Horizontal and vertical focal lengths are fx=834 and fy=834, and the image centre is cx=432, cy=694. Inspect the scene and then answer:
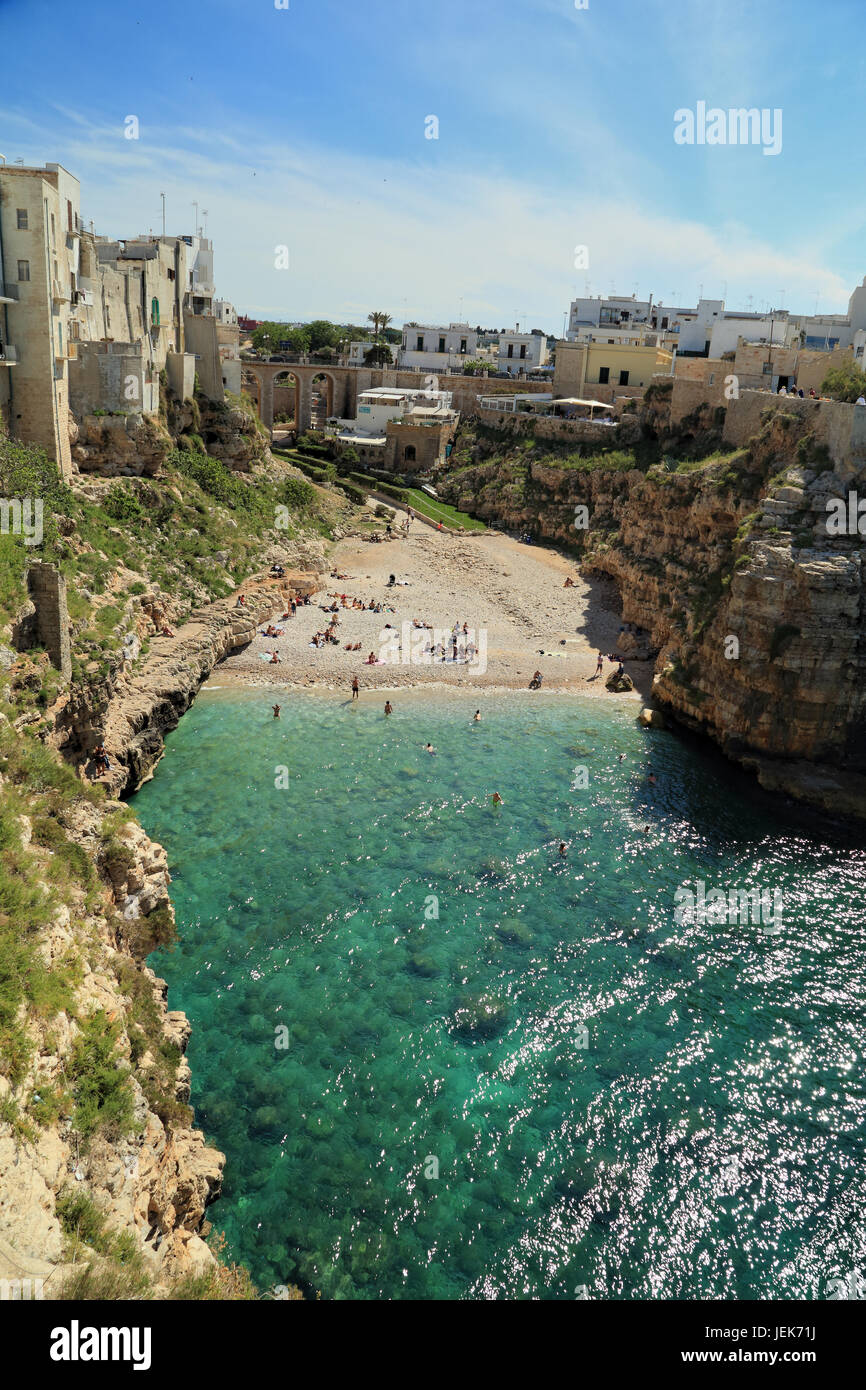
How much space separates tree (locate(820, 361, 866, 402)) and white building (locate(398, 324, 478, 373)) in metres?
45.7

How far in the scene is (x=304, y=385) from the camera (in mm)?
68125

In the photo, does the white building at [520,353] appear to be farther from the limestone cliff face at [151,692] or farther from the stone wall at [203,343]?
the limestone cliff face at [151,692]

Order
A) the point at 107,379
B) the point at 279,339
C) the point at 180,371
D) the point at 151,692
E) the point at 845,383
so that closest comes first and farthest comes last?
the point at 151,692 < the point at 845,383 < the point at 107,379 < the point at 180,371 < the point at 279,339

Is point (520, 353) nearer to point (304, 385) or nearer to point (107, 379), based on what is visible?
point (304, 385)

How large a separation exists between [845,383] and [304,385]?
46.3m

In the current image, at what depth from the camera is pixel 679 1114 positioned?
1580cm

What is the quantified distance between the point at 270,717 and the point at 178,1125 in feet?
61.2

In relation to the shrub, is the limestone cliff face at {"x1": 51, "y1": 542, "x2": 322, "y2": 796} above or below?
above

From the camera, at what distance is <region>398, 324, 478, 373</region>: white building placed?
75.2 m

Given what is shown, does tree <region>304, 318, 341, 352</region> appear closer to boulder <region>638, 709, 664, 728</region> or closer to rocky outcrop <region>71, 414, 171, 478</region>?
rocky outcrop <region>71, 414, 171, 478</region>

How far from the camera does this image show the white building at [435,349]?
75.2 meters
